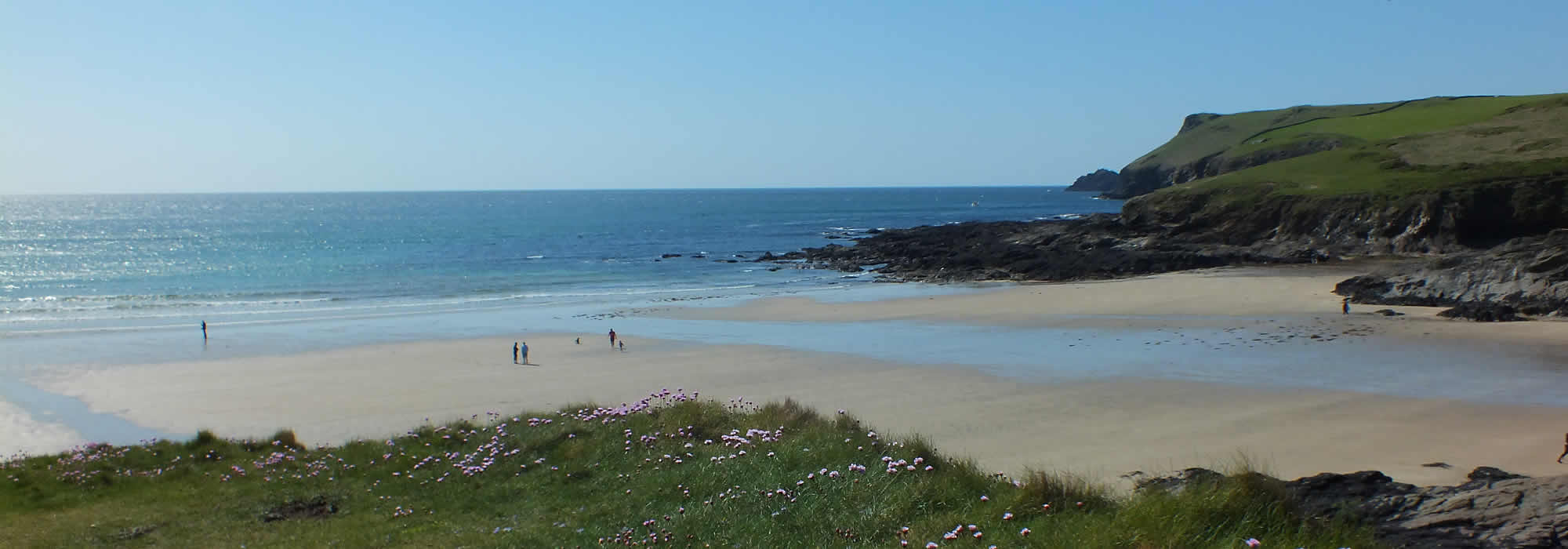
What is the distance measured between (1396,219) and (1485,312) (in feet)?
79.4

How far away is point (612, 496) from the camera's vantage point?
32.7 feet

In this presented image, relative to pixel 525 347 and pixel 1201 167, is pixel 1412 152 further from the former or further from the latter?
pixel 525 347

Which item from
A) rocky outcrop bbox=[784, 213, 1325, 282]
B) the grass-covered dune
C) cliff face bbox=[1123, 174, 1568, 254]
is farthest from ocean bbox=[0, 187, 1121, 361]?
cliff face bbox=[1123, 174, 1568, 254]

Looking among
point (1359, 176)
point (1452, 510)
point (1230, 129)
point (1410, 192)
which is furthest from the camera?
point (1230, 129)

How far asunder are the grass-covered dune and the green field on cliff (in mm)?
51615

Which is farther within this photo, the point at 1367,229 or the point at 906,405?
the point at 1367,229

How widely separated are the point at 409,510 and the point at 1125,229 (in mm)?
55639

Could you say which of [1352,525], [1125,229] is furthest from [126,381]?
[1125,229]

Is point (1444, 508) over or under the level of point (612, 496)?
over

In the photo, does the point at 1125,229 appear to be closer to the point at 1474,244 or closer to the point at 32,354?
the point at 1474,244

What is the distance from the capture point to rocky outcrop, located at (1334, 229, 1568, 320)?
28.1 m

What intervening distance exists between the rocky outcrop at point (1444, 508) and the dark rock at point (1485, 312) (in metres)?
22.3

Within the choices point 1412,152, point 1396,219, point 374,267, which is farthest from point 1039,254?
point 374,267

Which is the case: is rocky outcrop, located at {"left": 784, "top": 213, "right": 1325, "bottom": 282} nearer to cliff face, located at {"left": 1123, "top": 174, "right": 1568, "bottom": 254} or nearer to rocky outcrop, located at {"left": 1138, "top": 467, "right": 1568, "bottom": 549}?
cliff face, located at {"left": 1123, "top": 174, "right": 1568, "bottom": 254}
